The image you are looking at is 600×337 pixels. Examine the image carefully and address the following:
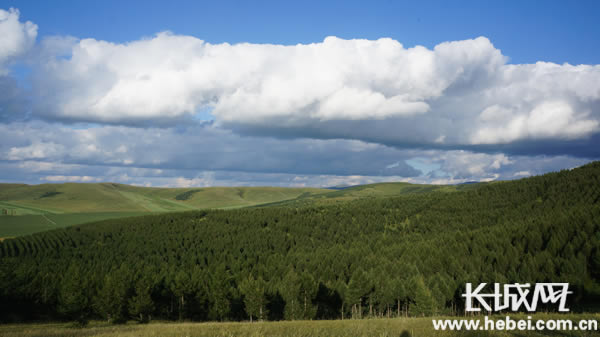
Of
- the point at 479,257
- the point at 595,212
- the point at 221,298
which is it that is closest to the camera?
the point at 221,298

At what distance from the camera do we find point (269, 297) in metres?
101

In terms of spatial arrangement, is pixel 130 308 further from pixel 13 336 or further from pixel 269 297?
pixel 13 336

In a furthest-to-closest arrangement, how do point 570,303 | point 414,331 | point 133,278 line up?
point 133,278 → point 570,303 → point 414,331

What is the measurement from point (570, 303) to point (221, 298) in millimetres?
82115

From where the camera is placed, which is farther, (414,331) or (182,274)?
(182,274)

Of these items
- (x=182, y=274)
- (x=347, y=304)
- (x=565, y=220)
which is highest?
(x=565, y=220)

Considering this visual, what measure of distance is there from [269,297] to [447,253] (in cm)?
7611

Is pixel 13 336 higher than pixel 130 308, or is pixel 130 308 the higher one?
pixel 13 336

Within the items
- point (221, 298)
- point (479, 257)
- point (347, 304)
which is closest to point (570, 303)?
point (479, 257)

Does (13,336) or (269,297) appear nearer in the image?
(13,336)

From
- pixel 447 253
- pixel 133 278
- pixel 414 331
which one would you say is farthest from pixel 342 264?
pixel 414 331

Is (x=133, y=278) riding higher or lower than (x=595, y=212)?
lower

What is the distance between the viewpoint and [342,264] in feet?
491

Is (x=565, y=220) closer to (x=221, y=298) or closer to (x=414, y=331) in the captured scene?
(x=221, y=298)
